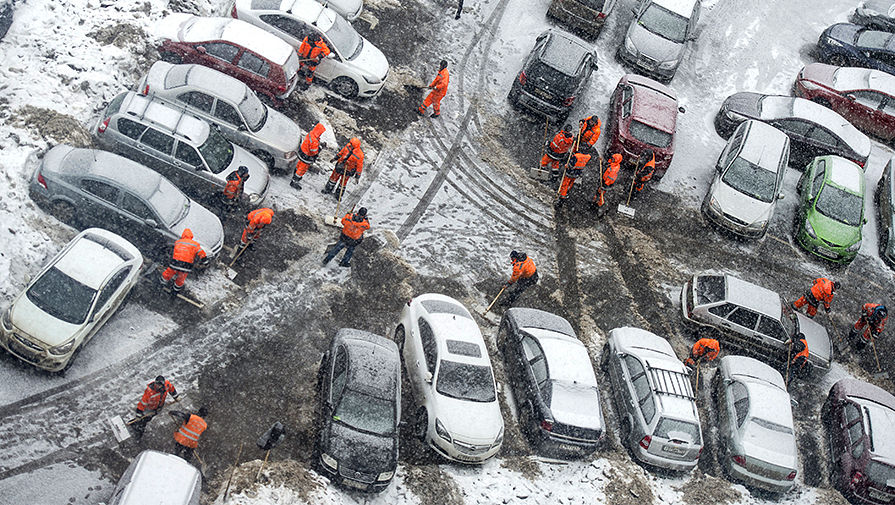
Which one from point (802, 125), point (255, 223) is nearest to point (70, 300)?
point (255, 223)

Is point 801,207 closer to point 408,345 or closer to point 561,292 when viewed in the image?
point 561,292

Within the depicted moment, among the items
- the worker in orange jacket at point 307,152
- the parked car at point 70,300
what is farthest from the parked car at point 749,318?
the parked car at point 70,300

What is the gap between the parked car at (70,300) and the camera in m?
12.6

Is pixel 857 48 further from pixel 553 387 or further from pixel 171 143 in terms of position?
pixel 171 143

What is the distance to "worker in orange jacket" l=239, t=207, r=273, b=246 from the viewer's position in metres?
14.9

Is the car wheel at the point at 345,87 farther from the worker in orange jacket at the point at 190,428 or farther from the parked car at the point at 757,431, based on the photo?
the parked car at the point at 757,431

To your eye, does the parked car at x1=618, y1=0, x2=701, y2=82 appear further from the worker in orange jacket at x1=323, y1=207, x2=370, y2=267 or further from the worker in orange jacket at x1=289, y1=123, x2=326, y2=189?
the worker in orange jacket at x1=323, y1=207, x2=370, y2=267

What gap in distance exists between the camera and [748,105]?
22344mm

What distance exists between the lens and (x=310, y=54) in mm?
19141

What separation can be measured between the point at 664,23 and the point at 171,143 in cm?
1466

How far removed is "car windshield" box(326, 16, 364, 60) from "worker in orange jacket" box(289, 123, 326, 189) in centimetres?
314

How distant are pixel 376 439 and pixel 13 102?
385 inches

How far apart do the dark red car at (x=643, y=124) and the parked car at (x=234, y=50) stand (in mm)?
8191

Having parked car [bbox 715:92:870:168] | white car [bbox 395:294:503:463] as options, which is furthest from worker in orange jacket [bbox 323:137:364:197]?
parked car [bbox 715:92:870:168]
